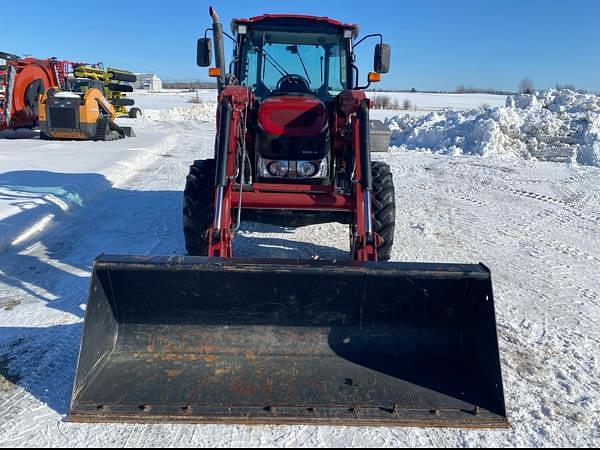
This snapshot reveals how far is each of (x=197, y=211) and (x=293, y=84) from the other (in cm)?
175

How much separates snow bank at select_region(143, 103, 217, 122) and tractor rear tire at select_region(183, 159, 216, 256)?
77.5ft

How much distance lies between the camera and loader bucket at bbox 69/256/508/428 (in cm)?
247

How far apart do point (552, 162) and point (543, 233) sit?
296 inches

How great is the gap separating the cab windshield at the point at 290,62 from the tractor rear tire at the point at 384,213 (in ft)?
4.31

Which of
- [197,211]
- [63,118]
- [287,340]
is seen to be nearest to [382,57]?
[197,211]

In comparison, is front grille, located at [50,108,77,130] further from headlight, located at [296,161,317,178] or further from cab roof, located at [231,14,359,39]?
headlight, located at [296,161,317,178]

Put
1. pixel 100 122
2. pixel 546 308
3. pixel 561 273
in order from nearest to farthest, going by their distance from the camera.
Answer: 1. pixel 546 308
2. pixel 561 273
3. pixel 100 122

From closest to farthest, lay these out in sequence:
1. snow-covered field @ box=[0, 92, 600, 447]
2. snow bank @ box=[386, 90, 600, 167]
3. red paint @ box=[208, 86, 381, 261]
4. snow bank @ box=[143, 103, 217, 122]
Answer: snow-covered field @ box=[0, 92, 600, 447] → red paint @ box=[208, 86, 381, 261] → snow bank @ box=[386, 90, 600, 167] → snow bank @ box=[143, 103, 217, 122]

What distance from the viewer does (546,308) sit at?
3.96m

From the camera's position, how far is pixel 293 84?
5.13 meters

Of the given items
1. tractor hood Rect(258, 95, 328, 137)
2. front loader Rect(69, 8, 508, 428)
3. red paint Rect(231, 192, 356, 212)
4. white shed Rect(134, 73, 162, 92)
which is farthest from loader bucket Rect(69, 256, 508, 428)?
white shed Rect(134, 73, 162, 92)

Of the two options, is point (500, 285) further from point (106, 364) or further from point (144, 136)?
point (144, 136)

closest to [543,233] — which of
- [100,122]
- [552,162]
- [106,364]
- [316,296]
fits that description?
[316,296]

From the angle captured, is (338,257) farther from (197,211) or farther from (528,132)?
(528,132)
